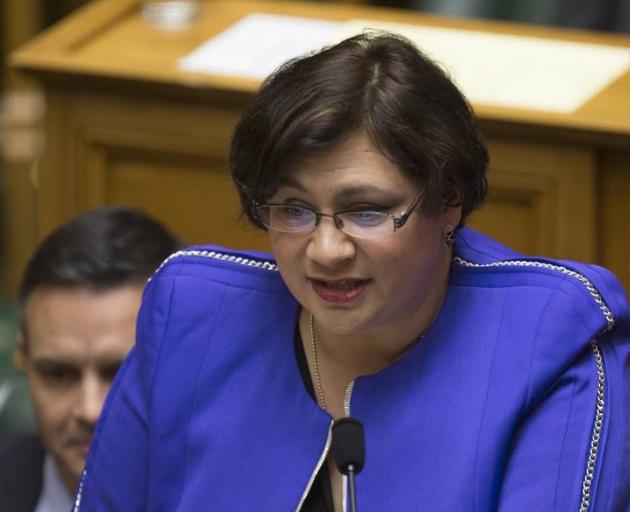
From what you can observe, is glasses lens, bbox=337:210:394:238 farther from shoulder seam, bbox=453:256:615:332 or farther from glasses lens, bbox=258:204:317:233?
shoulder seam, bbox=453:256:615:332

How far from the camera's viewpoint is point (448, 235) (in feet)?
5.08

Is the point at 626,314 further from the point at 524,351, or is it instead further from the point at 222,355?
the point at 222,355

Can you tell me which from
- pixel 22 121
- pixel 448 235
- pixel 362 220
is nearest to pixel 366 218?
pixel 362 220

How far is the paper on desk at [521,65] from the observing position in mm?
2832

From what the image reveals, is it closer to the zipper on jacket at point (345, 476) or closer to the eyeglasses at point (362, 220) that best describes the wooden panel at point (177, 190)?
the zipper on jacket at point (345, 476)

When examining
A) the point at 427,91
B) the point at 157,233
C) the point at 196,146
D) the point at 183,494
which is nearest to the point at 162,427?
the point at 183,494

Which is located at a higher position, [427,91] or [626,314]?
[427,91]

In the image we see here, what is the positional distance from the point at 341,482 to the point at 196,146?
149cm

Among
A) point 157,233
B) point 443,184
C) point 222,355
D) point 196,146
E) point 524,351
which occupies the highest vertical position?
point 443,184

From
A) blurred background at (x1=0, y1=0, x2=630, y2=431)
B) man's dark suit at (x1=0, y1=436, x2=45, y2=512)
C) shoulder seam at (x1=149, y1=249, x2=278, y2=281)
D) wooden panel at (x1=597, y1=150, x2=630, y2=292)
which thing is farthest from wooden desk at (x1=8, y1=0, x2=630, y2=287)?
blurred background at (x1=0, y1=0, x2=630, y2=431)

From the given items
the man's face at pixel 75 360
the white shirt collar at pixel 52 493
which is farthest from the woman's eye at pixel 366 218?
the white shirt collar at pixel 52 493

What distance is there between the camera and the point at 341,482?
1.57 meters

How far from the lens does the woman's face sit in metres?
1.45

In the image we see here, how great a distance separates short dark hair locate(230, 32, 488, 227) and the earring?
0.08ft
